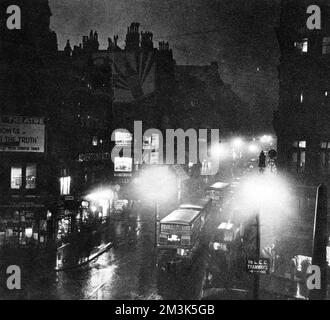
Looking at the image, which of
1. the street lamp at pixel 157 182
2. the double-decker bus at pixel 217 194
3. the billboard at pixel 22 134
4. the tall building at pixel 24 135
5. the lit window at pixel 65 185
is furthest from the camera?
the street lamp at pixel 157 182

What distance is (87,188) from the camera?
40.4 meters

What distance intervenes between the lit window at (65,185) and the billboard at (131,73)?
2215cm

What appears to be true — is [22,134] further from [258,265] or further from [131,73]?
[131,73]

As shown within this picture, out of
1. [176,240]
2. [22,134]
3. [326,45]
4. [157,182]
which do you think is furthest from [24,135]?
[157,182]

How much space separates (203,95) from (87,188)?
54.7 meters

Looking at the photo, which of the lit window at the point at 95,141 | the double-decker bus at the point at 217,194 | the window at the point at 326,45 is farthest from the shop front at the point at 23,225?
the window at the point at 326,45

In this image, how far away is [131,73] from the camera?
185ft

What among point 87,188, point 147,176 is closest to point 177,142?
point 147,176

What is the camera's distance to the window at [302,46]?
2486 cm

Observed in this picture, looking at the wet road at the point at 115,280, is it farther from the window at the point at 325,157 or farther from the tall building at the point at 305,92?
the window at the point at 325,157

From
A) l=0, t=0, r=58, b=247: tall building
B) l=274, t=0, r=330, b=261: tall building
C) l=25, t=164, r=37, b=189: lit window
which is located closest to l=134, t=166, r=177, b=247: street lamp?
l=25, t=164, r=37, b=189: lit window

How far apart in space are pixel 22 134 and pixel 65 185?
7.87m

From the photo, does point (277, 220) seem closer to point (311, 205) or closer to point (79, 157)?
point (311, 205)

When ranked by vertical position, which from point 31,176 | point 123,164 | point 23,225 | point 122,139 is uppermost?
point 122,139
